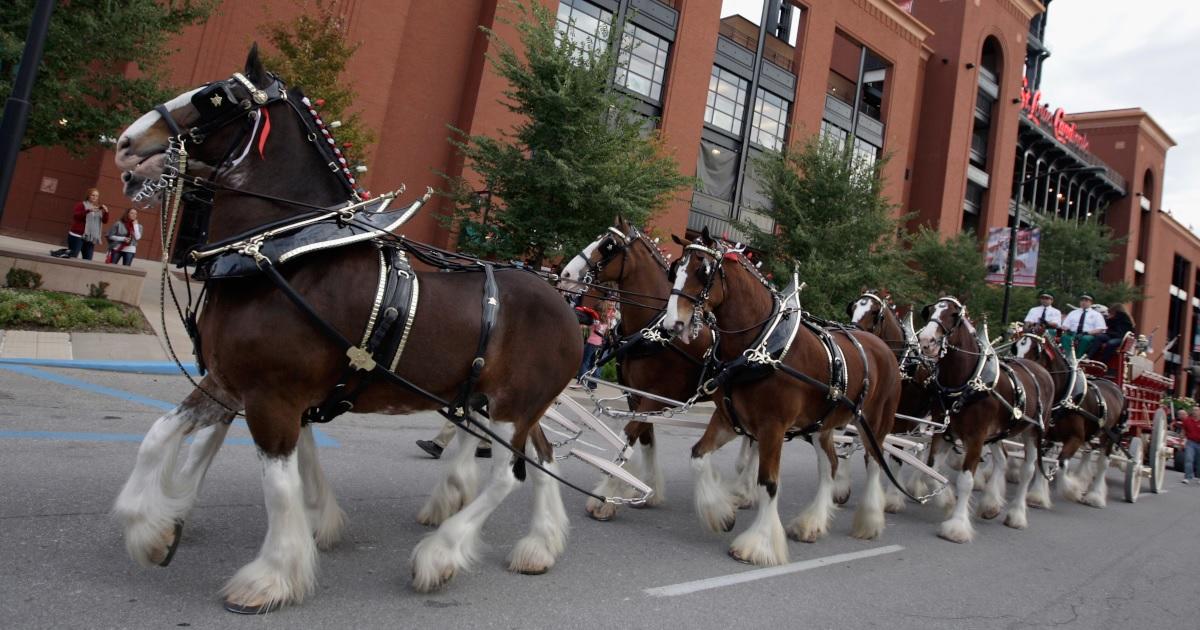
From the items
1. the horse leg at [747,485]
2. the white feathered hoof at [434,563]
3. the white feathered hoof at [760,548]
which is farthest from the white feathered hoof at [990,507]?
the white feathered hoof at [434,563]

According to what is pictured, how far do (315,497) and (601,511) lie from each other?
2416 millimetres

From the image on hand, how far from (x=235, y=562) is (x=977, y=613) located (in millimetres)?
4518

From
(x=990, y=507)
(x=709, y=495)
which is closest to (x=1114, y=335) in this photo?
(x=990, y=507)

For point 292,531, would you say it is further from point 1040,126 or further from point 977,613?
point 1040,126

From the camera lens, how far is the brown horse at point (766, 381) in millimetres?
5328

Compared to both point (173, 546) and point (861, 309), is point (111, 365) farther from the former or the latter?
point (861, 309)

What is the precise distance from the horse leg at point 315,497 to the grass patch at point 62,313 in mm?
9162

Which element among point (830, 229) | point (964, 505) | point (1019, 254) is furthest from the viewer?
point (1019, 254)

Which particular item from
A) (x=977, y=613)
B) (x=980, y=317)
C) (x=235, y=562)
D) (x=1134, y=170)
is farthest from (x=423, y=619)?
(x=1134, y=170)

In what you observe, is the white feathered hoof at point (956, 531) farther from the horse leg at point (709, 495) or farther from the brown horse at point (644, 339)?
the horse leg at point (709, 495)

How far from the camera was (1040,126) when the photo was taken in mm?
40938

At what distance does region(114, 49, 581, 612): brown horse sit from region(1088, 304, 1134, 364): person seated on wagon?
37.6 ft

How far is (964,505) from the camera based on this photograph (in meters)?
6.96

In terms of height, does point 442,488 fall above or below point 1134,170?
below
